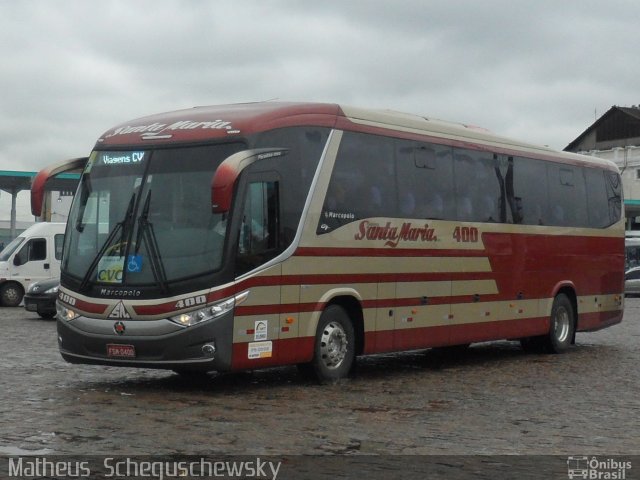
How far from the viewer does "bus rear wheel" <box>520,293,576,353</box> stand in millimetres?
19891

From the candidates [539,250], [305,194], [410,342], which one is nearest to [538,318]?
[539,250]

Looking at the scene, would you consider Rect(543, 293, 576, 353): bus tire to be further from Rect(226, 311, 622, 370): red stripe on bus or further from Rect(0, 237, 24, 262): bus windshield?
Rect(0, 237, 24, 262): bus windshield

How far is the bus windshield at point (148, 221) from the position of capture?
41.8 ft

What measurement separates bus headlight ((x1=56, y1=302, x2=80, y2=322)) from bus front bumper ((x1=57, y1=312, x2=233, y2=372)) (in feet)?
1.40

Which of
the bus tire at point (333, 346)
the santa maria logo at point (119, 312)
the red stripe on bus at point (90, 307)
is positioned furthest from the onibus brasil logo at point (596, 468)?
the red stripe on bus at point (90, 307)

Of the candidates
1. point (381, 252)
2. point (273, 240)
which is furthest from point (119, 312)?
point (381, 252)

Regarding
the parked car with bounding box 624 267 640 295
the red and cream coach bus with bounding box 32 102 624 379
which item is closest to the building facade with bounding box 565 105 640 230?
the parked car with bounding box 624 267 640 295

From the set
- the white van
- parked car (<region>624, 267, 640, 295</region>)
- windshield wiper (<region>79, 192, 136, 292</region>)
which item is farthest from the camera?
parked car (<region>624, 267, 640, 295</region>)

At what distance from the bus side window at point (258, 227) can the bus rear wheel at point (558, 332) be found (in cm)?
795

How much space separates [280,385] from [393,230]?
263cm

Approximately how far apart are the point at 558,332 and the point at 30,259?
1687cm

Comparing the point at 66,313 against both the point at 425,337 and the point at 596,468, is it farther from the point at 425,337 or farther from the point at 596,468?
the point at 596,468

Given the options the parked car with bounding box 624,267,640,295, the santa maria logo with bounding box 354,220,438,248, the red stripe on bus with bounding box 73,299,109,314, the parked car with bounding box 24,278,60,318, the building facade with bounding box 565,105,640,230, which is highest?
the building facade with bounding box 565,105,640,230

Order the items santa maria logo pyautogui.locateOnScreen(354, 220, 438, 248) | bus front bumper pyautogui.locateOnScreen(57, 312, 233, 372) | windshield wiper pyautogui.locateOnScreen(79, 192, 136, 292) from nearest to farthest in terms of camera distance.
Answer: bus front bumper pyautogui.locateOnScreen(57, 312, 233, 372) < windshield wiper pyautogui.locateOnScreen(79, 192, 136, 292) < santa maria logo pyautogui.locateOnScreen(354, 220, 438, 248)
